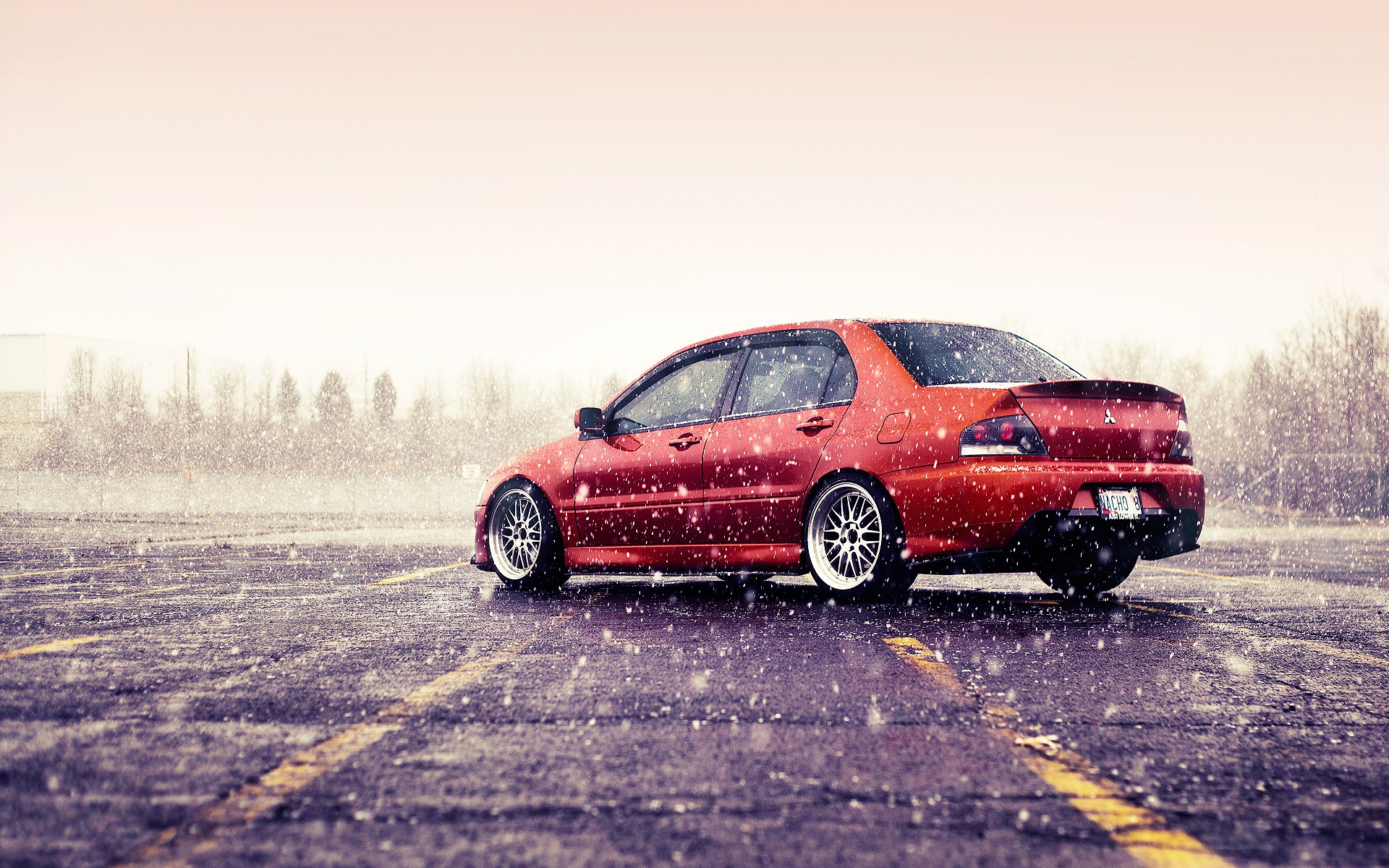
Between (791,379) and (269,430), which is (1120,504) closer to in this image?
(791,379)

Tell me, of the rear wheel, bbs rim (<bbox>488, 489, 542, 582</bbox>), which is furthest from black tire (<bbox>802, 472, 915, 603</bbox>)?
bbs rim (<bbox>488, 489, 542, 582</bbox>)

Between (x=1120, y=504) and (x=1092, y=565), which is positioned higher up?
(x=1120, y=504)

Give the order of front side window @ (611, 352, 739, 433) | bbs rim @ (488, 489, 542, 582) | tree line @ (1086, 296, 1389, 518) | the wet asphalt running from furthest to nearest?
tree line @ (1086, 296, 1389, 518) → bbs rim @ (488, 489, 542, 582) → front side window @ (611, 352, 739, 433) → the wet asphalt

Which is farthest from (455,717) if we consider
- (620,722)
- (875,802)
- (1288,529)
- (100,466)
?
(100,466)

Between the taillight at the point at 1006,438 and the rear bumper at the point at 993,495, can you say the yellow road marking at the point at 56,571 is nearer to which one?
the rear bumper at the point at 993,495

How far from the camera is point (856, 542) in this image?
6801 millimetres

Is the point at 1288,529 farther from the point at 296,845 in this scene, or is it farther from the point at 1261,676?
the point at 296,845

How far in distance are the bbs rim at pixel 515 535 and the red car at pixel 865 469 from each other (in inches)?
0.9

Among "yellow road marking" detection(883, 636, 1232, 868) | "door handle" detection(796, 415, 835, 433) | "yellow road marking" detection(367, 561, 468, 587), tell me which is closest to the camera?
"yellow road marking" detection(883, 636, 1232, 868)

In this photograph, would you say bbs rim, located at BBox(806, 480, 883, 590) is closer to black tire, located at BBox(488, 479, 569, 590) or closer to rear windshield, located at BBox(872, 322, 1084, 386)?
rear windshield, located at BBox(872, 322, 1084, 386)

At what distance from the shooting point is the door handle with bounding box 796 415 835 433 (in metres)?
7.00

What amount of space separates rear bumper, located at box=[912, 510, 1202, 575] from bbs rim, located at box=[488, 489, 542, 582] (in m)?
3.13

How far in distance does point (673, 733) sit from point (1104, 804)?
130 cm

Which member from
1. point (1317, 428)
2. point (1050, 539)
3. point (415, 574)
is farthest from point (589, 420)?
point (1317, 428)
